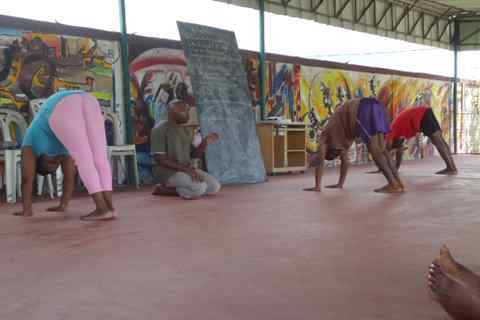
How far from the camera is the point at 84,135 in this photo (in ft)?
14.6

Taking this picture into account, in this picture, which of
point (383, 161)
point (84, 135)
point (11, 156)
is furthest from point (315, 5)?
point (84, 135)

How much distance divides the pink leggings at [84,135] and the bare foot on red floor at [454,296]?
3.17 m

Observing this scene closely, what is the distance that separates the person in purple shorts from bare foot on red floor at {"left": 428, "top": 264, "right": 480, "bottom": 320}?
4.51 meters

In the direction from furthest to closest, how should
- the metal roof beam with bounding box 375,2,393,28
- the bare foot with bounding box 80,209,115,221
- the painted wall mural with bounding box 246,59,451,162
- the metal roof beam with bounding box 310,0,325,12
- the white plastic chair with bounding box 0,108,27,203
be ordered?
1. the metal roof beam with bounding box 375,2,393,28
2. the metal roof beam with bounding box 310,0,325,12
3. the painted wall mural with bounding box 246,59,451,162
4. the white plastic chair with bounding box 0,108,27,203
5. the bare foot with bounding box 80,209,115,221

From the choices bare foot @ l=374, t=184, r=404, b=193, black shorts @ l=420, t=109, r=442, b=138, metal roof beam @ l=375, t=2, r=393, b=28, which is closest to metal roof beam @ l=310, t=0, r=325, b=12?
metal roof beam @ l=375, t=2, r=393, b=28

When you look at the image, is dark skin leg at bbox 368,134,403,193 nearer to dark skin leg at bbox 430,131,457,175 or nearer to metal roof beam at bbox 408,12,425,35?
dark skin leg at bbox 430,131,457,175

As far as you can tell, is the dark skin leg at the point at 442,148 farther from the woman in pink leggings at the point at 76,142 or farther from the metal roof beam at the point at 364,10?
the woman in pink leggings at the point at 76,142

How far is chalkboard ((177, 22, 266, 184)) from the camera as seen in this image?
793 centimetres

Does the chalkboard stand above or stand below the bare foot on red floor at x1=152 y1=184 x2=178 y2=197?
above

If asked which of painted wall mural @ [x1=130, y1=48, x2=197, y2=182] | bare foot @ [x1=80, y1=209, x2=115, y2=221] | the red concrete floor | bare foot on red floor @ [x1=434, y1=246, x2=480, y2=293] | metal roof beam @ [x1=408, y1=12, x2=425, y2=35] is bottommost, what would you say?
the red concrete floor

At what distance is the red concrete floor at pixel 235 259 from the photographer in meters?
2.19

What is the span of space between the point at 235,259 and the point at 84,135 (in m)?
2.06

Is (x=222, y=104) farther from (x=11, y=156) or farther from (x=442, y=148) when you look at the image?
(x=442, y=148)

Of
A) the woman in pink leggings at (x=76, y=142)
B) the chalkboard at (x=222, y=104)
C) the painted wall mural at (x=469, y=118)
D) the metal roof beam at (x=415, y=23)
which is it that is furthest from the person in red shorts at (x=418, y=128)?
the painted wall mural at (x=469, y=118)
